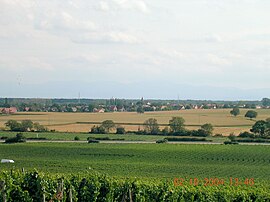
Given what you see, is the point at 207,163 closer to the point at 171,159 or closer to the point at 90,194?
the point at 171,159

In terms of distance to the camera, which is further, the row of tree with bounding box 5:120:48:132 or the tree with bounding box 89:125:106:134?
the row of tree with bounding box 5:120:48:132

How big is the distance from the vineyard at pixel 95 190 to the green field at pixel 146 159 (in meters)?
16.6

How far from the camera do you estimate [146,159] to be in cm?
5844

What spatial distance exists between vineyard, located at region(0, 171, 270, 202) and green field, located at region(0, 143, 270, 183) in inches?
655

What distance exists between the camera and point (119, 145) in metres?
72.1

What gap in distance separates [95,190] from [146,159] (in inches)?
1466

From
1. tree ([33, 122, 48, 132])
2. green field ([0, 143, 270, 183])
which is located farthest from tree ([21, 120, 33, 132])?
green field ([0, 143, 270, 183])

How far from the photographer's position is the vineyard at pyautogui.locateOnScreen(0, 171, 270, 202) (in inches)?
810

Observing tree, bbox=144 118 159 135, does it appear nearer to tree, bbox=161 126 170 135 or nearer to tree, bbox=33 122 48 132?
tree, bbox=161 126 170 135

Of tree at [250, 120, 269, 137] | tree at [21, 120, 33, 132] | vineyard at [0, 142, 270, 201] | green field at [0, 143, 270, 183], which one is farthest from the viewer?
tree at [21, 120, 33, 132]

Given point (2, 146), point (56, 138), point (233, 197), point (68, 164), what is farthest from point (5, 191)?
A: point (56, 138)

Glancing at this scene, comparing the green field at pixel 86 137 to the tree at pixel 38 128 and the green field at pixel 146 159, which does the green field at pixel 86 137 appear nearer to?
the tree at pixel 38 128

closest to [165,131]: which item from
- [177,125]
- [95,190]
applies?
[177,125]

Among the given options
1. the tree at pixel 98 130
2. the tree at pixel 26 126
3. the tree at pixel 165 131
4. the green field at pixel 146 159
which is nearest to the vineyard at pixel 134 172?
the green field at pixel 146 159
